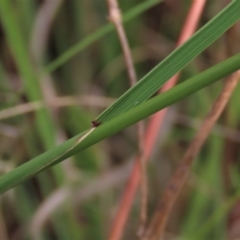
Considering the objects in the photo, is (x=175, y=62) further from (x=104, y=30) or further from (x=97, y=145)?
(x=97, y=145)

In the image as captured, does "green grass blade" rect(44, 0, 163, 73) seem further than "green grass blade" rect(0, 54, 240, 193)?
Yes

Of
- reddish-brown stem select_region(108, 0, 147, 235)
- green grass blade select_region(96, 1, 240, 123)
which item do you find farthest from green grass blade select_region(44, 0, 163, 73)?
green grass blade select_region(96, 1, 240, 123)

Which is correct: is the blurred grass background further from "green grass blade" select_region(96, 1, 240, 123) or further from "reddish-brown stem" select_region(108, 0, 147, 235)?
"green grass blade" select_region(96, 1, 240, 123)

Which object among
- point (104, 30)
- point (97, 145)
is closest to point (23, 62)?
point (104, 30)

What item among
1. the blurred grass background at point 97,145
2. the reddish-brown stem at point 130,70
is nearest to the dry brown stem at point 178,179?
the reddish-brown stem at point 130,70

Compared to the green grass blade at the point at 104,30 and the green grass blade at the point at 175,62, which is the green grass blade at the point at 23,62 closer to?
the green grass blade at the point at 104,30
